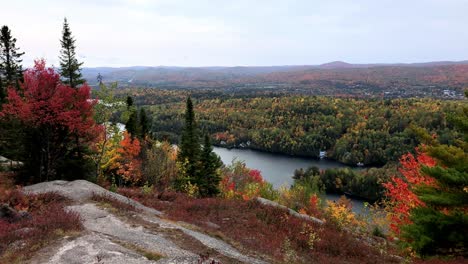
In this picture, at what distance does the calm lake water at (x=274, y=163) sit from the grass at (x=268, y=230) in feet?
239

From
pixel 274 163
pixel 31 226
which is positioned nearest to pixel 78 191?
pixel 31 226

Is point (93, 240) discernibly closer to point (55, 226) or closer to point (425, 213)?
point (55, 226)

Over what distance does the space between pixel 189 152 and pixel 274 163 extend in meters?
83.3

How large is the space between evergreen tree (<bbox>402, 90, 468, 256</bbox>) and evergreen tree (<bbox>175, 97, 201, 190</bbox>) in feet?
106

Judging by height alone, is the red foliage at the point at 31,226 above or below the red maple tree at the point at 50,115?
below

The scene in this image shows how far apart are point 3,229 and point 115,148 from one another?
82.5 feet

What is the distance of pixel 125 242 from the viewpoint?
13.2m

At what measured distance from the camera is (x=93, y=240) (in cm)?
1254

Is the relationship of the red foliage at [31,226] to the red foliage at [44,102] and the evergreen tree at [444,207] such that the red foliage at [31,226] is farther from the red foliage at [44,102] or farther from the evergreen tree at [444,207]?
the evergreen tree at [444,207]

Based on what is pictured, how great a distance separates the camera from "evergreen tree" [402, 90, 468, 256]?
48.5ft

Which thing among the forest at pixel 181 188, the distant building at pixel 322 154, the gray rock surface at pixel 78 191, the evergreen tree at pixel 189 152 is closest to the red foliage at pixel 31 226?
the forest at pixel 181 188

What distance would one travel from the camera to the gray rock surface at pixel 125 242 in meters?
11.3

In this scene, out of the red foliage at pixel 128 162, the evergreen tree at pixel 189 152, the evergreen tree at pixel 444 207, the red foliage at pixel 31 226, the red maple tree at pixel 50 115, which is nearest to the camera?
the red foliage at pixel 31 226

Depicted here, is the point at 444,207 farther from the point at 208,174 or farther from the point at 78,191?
the point at 208,174
